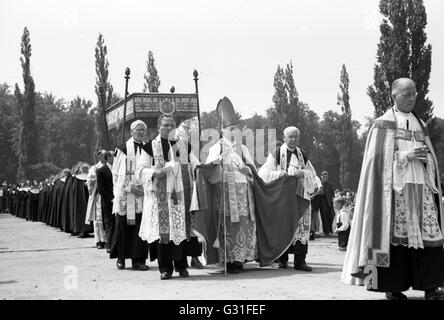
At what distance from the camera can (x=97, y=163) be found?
13.8 m

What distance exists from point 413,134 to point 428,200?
0.69 metres

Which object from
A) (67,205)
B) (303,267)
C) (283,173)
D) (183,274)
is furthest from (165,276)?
(67,205)

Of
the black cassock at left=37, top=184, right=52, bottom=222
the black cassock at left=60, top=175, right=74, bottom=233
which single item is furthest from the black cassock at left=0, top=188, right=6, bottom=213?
the black cassock at left=60, top=175, right=74, bottom=233

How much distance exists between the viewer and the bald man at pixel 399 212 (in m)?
6.16

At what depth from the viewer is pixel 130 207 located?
9547mm

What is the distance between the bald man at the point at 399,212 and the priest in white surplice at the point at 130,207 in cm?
399

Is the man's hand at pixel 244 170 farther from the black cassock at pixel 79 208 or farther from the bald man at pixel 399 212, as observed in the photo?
the black cassock at pixel 79 208

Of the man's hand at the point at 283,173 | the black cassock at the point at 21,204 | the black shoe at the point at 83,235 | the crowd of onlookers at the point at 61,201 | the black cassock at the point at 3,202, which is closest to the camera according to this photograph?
the man's hand at the point at 283,173

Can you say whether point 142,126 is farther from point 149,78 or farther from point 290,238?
point 149,78

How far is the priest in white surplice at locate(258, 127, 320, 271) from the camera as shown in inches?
369

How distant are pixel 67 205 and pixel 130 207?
10606mm

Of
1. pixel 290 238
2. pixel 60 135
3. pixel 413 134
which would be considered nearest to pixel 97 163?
pixel 290 238

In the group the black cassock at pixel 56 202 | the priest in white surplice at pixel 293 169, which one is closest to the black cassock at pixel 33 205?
the black cassock at pixel 56 202

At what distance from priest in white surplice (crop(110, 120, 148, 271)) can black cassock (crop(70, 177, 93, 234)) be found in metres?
8.17
